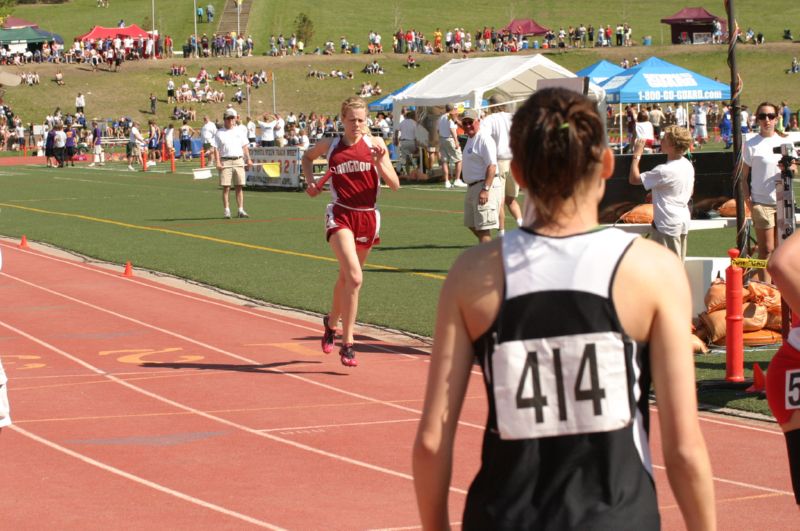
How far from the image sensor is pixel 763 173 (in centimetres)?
1420

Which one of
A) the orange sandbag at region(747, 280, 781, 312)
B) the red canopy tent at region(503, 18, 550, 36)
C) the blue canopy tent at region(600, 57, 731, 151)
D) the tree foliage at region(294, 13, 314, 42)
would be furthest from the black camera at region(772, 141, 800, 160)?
the tree foliage at region(294, 13, 314, 42)

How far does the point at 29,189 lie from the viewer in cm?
3769

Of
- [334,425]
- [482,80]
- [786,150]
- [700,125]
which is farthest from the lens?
[700,125]

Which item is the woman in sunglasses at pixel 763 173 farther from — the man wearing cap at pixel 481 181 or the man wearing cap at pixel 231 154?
the man wearing cap at pixel 231 154

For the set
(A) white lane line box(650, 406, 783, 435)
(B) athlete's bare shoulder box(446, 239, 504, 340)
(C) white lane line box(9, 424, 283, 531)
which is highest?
(B) athlete's bare shoulder box(446, 239, 504, 340)

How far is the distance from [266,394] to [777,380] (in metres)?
6.10

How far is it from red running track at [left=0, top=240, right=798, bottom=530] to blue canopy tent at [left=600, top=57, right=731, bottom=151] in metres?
26.6

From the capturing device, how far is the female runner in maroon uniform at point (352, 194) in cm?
1070

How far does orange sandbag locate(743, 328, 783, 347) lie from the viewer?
37.8 ft

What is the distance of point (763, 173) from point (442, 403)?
39.2ft

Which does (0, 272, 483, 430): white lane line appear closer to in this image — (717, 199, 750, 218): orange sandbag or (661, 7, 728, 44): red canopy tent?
(717, 199, 750, 218): orange sandbag

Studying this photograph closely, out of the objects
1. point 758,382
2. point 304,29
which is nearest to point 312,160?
point 758,382

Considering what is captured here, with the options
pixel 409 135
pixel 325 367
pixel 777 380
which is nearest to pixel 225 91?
pixel 409 135

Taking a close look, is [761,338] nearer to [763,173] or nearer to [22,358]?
[763,173]
